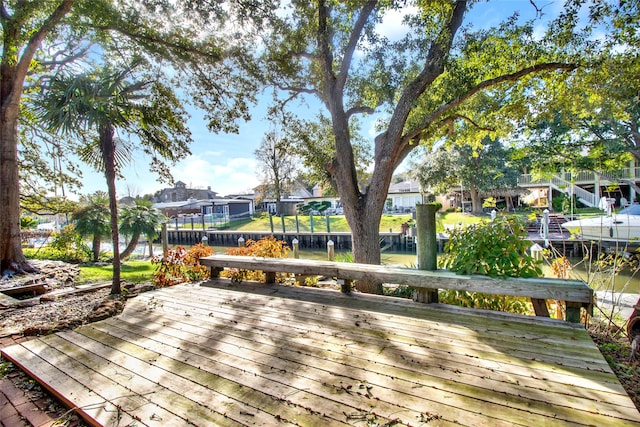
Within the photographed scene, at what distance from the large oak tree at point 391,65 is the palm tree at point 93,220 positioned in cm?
769

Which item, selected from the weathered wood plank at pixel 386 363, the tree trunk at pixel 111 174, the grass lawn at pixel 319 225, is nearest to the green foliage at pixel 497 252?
the weathered wood plank at pixel 386 363

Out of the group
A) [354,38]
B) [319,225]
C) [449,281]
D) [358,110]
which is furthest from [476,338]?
[319,225]

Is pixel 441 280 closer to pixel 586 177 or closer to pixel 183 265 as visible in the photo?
pixel 183 265

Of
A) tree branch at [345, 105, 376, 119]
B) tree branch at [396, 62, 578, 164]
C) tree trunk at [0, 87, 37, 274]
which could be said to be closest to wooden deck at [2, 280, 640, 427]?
tree branch at [396, 62, 578, 164]

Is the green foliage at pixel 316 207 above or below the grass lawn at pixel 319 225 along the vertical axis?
above

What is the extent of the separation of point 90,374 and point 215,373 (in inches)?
36.7

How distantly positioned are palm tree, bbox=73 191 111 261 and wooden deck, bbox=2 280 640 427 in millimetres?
8313

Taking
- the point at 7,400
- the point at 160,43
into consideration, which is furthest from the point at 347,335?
the point at 160,43

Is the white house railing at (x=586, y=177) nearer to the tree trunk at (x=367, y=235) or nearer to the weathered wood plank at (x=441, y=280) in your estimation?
the tree trunk at (x=367, y=235)

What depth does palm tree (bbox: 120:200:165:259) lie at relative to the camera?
36.0 feet

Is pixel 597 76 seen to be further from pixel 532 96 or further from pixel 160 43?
pixel 160 43

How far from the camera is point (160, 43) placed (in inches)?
246

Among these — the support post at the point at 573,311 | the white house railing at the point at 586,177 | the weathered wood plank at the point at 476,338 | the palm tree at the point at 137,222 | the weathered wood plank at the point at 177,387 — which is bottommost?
the weathered wood plank at the point at 177,387

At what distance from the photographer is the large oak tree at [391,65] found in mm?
5246
